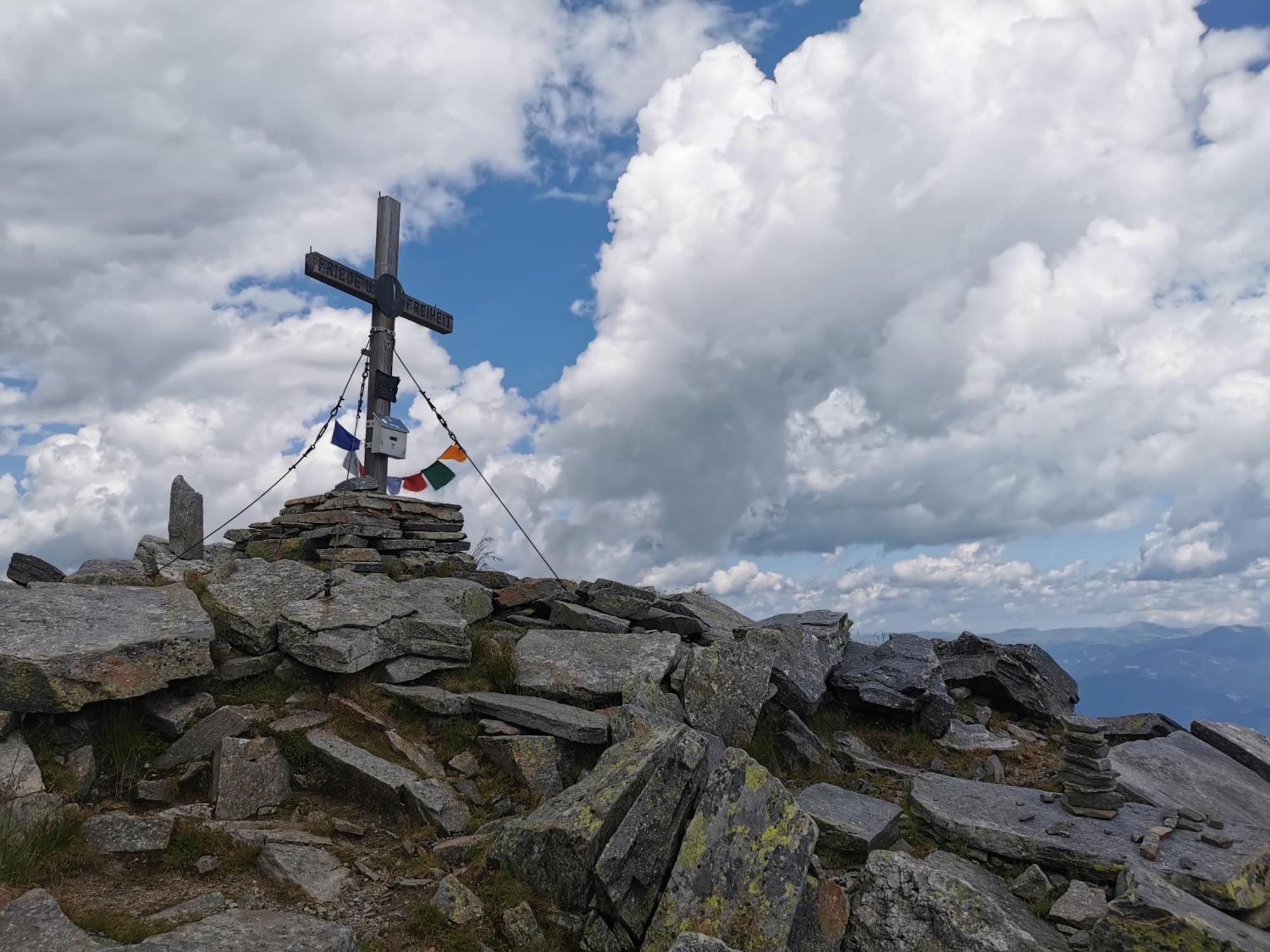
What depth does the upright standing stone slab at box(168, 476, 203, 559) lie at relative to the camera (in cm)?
1806

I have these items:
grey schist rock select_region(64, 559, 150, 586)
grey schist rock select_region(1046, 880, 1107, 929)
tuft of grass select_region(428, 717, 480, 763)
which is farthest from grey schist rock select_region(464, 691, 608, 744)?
grey schist rock select_region(64, 559, 150, 586)

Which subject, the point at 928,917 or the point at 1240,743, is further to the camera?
the point at 1240,743

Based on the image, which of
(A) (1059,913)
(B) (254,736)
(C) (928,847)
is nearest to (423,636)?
(B) (254,736)

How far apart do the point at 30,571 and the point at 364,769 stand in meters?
11.0

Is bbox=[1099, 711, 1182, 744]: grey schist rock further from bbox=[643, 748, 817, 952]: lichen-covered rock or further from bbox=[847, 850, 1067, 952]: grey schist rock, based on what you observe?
bbox=[643, 748, 817, 952]: lichen-covered rock

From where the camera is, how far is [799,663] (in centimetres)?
1397

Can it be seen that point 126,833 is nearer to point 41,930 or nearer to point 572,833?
point 41,930

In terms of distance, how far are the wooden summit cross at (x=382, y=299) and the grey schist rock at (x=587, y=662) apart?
7930 millimetres

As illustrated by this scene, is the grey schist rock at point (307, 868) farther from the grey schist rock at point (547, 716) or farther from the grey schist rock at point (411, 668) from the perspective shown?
the grey schist rock at point (411, 668)

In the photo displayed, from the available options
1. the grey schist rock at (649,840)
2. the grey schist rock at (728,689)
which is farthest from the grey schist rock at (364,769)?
the grey schist rock at (728,689)

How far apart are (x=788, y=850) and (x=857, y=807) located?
325 cm

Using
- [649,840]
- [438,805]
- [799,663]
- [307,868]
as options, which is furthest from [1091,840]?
[307,868]

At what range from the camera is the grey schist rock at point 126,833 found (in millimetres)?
8055

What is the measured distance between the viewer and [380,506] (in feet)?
56.5
